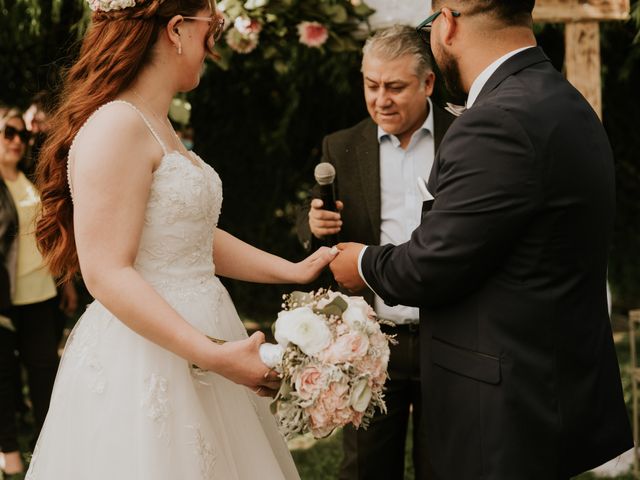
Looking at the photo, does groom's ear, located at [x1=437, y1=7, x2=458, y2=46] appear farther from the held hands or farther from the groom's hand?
the held hands

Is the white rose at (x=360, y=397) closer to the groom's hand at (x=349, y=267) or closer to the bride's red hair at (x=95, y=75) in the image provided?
the groom's hand at (x=349, y=267)

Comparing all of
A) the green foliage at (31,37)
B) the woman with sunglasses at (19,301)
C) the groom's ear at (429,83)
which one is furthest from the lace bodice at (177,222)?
the green foliage at (31,37)

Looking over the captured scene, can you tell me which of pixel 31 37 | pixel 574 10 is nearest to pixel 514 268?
pixel 574 10

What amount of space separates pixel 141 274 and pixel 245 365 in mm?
447

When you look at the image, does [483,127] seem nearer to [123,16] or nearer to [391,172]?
[123,16]

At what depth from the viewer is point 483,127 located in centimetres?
230

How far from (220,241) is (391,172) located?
103 centimetres

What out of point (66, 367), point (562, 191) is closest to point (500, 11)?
point (562, 191)

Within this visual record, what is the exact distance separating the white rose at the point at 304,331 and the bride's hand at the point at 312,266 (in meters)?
0.61

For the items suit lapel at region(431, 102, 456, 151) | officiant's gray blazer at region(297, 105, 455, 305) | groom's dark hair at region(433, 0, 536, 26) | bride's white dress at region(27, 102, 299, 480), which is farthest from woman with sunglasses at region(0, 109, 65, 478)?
groom's dark hair at region(433, 0, 536, 26)

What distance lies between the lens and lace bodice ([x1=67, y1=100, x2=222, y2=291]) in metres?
2.47

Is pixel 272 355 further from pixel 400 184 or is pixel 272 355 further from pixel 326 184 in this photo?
pixel 400 184

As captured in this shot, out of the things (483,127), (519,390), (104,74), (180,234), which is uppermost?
(104,74)

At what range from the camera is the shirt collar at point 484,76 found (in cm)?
249
